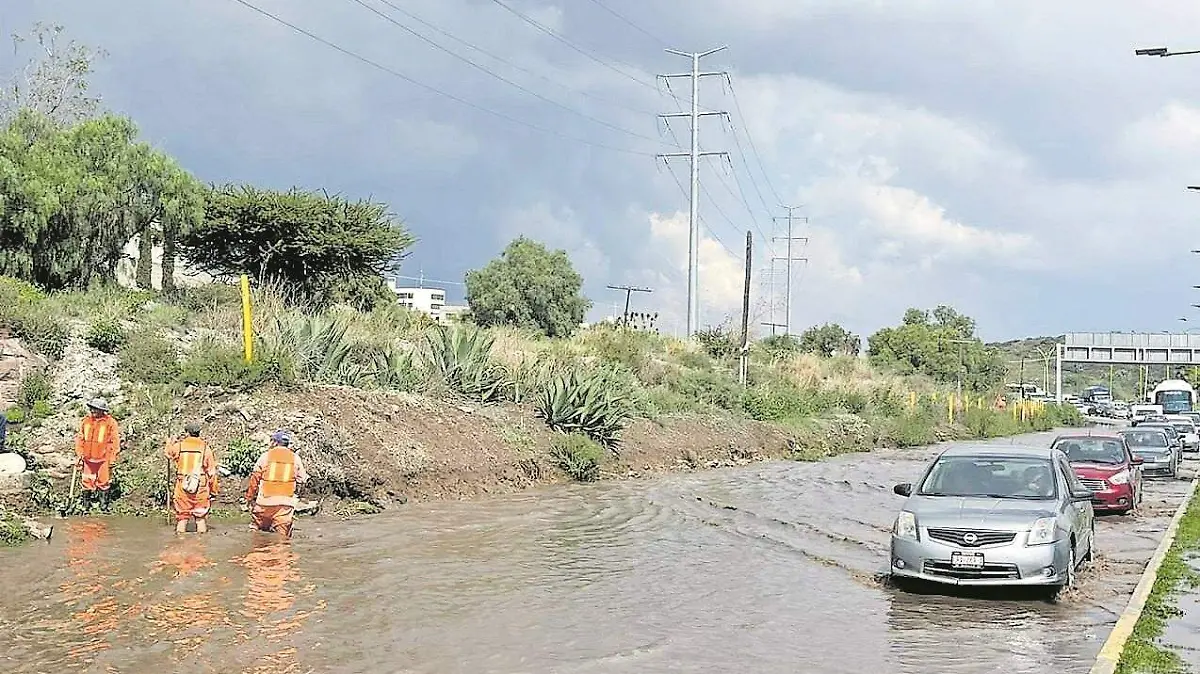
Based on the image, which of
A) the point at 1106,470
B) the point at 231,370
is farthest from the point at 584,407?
the point at 1106,470

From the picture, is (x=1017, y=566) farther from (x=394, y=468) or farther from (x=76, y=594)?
(x=394, y=468)

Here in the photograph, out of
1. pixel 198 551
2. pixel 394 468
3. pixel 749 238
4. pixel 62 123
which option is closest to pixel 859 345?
pixel 749 238

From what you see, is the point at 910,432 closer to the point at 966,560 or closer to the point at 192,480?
the point at 192,480

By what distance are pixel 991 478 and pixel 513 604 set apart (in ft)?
19.2

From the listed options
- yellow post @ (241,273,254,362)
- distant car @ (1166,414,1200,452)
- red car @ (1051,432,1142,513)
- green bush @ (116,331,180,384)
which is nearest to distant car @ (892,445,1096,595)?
red car @ (1051,432,1142,513)

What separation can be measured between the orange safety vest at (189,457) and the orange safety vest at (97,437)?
1640mm

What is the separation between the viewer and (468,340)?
2783 centimetres

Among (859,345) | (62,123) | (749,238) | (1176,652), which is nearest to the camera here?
(1176,652)

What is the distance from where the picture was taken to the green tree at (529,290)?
66438 mm

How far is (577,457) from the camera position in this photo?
27594 millimetres

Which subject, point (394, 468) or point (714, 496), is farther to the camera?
point (714, 496)

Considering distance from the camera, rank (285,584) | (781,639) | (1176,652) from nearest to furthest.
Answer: (1176,652) → (781,639) → (285,584)

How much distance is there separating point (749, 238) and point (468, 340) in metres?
25.8

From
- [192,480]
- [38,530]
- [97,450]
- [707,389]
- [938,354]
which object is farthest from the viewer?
[938,354]
